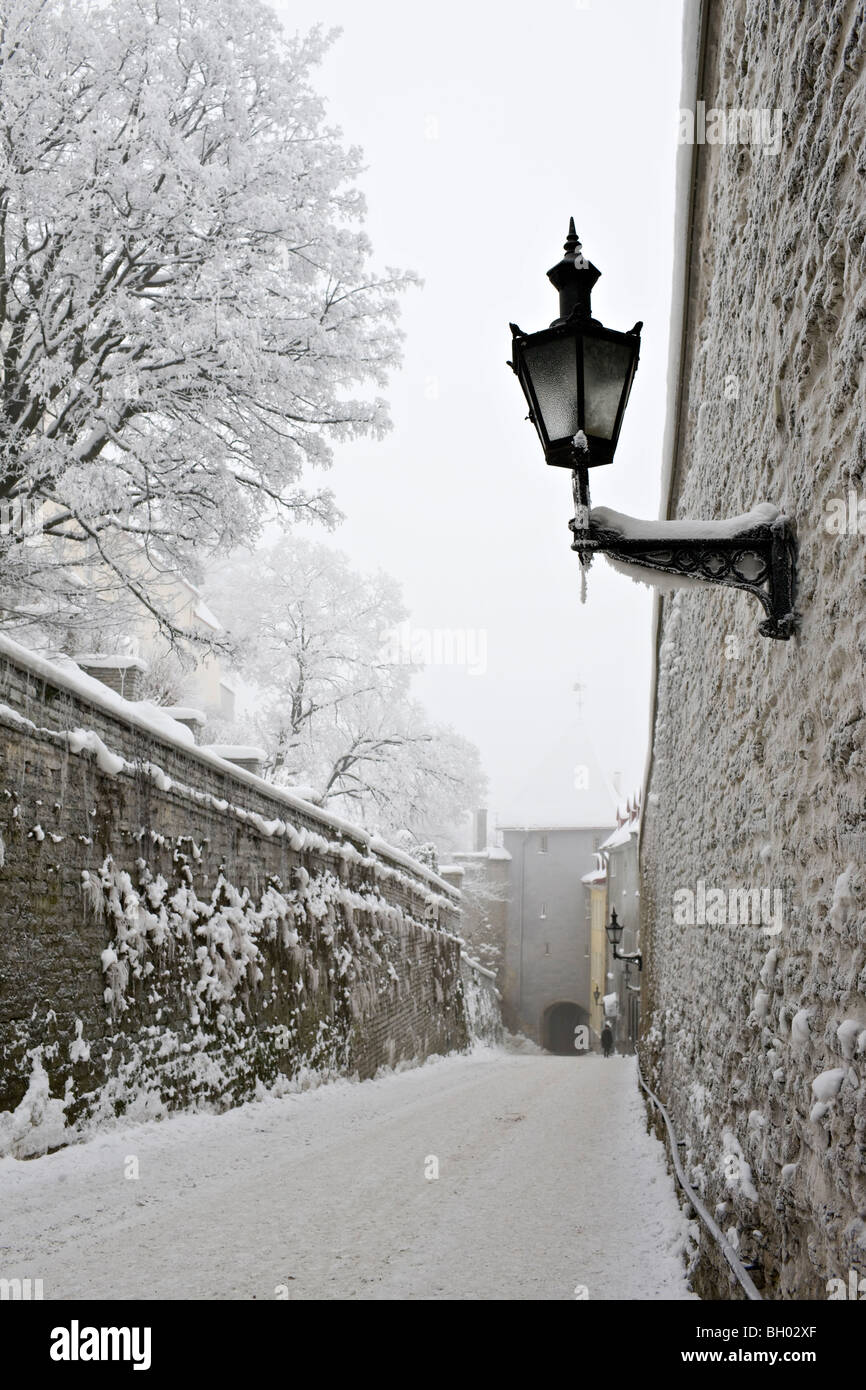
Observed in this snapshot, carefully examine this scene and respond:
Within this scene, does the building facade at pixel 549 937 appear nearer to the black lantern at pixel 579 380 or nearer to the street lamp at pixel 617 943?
the street lamp at pixel 617 943

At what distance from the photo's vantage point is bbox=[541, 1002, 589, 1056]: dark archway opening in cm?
3966

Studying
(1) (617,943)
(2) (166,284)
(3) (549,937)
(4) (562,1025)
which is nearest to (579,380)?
(2) (166,284)

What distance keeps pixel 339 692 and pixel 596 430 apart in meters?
19.1

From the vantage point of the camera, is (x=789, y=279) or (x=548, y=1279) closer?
(x=789, y=279)

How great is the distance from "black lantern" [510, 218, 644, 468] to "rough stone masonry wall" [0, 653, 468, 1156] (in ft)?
11.6

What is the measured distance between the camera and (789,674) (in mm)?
3287

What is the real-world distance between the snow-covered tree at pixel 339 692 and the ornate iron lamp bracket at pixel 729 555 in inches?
679

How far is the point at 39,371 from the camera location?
29.7 feet

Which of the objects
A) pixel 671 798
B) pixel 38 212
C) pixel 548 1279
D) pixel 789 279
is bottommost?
pixel 548 1279

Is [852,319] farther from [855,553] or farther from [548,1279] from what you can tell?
[548,1279]

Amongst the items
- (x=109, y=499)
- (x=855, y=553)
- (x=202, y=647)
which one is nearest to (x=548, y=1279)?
(x=855, y=553)

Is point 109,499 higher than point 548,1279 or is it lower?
higher

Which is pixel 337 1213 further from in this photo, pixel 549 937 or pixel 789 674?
pixel 549 937
